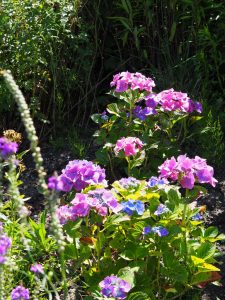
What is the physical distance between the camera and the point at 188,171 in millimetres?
3006

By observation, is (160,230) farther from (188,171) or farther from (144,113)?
(144,113)

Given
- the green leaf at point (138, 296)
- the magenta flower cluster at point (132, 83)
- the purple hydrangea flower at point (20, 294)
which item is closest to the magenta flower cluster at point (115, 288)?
the green leaf at point (138, 296)

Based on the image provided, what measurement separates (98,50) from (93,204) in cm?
249

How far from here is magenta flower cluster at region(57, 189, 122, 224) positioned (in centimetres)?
287

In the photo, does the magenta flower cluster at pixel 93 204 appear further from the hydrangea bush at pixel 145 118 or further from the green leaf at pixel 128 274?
the hydrangea bush at pixel 145 118

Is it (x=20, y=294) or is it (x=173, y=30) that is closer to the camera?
(x=20, y=294)

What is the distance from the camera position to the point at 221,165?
14.1ft

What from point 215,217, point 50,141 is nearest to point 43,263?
point 215,217

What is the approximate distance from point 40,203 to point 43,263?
2.36 ft

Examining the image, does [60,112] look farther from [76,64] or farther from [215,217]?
[215,217]

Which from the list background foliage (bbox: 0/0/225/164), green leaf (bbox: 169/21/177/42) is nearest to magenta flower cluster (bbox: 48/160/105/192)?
background foliage (bbox: 0/0/225/164)

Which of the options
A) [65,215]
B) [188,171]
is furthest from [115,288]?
[188,171]

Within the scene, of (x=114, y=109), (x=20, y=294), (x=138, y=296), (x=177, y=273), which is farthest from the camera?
(x=114, y=109)

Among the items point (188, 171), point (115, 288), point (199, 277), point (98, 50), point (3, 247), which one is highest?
point (3, 247)
